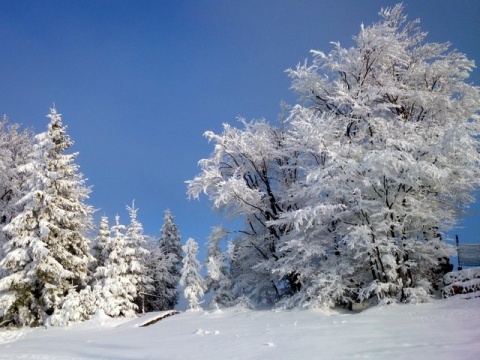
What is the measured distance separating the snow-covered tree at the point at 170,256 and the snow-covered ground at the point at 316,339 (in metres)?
21.4

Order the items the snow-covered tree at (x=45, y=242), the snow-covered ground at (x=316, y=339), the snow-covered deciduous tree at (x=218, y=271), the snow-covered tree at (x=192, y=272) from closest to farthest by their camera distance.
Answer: the snow-covered ground at (x=316, y=339)
the snow-covered tree at (x=45, y=242)
the snow-covered deciduous tree at (x=218, y=271)
the snow-covered tree at (x=192, y=272)

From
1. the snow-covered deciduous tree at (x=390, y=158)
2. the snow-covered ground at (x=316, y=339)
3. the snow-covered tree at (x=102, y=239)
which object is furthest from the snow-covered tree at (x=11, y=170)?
the snow-covered deciduous tree at (x=390, y=158)

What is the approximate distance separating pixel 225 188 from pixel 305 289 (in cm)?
656

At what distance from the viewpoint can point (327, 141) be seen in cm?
1847

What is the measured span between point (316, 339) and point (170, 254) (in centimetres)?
3079

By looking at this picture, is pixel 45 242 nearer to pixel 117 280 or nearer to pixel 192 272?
pixel 117 280

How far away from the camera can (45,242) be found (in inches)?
925

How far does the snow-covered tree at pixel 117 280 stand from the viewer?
24094mm

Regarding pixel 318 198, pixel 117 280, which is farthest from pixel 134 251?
pixel 318 198

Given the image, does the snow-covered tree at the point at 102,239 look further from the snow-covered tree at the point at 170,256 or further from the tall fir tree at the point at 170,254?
the tall fir tree at the point at 170,254

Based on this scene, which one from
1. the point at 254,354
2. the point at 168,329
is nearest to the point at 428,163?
the point at 254,354

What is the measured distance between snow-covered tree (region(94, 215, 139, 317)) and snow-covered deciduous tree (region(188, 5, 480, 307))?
293 inches

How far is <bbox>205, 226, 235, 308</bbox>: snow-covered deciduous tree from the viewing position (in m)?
23.7

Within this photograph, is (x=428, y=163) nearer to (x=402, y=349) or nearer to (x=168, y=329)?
(x=402, y=349)
